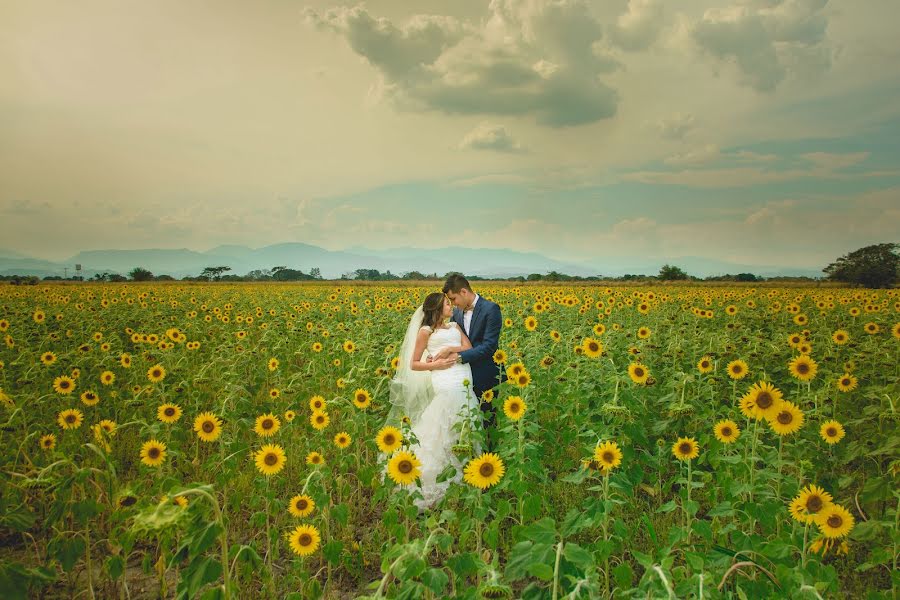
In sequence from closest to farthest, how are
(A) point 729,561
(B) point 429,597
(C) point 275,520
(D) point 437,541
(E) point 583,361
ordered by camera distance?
(D) point 437,541 → (A) point 729,561 → (B) point 429,597 → (C) point 275,520 → (E) point 583,361

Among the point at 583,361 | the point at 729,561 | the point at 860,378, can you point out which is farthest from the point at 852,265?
the point at 729,561

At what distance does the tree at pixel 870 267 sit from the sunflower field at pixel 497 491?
123 ft

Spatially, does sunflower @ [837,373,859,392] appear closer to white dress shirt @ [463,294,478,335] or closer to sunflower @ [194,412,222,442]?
white dress shirt @ [463,294,478,335]

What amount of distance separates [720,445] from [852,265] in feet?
153

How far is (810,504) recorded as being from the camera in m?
2.75

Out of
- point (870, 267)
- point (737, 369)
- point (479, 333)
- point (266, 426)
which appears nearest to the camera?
point (266, 426)

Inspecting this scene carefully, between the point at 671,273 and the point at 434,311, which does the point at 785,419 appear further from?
Result: the point at 671,273

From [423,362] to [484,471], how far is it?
300 centimetres

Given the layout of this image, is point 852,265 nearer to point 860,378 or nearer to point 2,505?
point 860,378

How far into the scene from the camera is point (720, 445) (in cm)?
370

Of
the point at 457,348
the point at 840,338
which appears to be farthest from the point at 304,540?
the point at 840,338

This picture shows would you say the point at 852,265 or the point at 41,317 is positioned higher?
the point at 852,265

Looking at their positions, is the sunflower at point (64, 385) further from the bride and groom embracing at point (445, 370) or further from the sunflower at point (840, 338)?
the sunflower at point (840, 338)

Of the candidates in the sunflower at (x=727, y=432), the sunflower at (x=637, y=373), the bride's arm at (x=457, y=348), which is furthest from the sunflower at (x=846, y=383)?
the bride's arm at (x=457, y=348)
